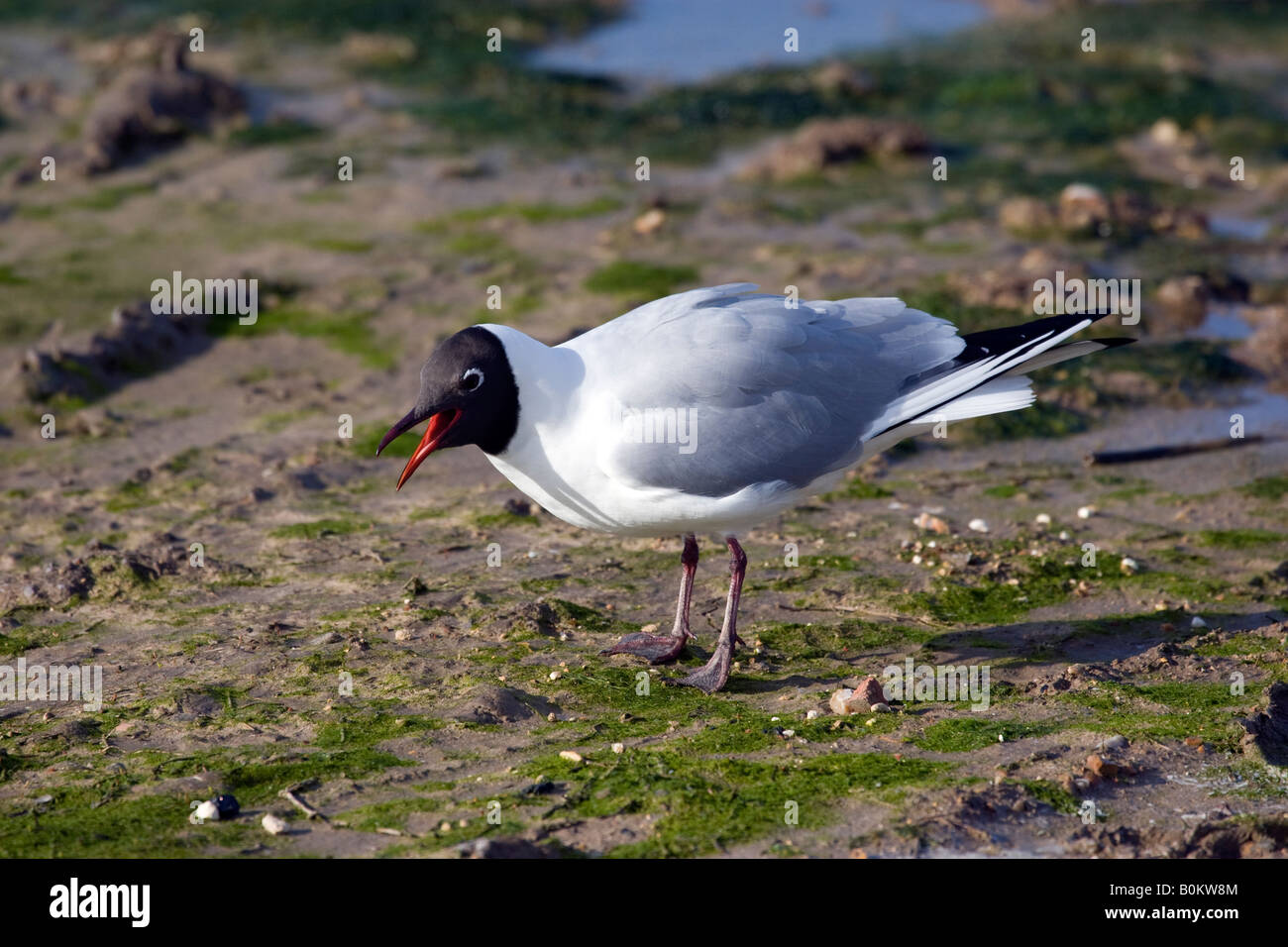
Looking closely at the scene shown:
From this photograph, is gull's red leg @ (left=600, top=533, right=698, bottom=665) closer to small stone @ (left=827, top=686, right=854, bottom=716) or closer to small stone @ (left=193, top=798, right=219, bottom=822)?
small stone @ (left=827, top=686, right=854, bottom=716)

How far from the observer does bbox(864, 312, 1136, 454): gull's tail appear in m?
5.78

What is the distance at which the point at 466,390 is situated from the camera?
5410 millimetres

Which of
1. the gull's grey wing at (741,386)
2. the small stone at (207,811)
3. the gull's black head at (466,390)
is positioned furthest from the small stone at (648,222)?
the small stone at (207,811)

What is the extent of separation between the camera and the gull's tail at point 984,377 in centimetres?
578

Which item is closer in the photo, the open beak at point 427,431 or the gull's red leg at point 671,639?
the open beak at point 427,431

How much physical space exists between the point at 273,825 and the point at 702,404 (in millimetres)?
2283

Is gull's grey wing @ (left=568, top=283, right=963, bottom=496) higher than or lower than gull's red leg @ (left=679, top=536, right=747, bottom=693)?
higher

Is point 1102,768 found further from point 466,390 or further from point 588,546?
point 588,546

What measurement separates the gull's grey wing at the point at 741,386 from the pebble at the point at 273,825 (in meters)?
1.85

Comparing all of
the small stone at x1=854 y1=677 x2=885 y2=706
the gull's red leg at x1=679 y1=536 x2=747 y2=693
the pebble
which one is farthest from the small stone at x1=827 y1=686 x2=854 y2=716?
the pebble

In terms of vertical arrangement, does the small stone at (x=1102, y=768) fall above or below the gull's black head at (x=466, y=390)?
below

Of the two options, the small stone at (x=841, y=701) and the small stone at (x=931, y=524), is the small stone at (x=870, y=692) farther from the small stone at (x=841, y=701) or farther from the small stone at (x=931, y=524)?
the small stone at (x=931, y=524)

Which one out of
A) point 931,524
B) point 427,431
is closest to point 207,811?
point 427,431

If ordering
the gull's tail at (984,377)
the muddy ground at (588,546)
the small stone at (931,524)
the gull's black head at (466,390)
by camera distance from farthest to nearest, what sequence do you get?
the small stone at (931,524), the gull's tail at (984,377), the gull's black head at (466,390), the muddy ground at (588,546)
